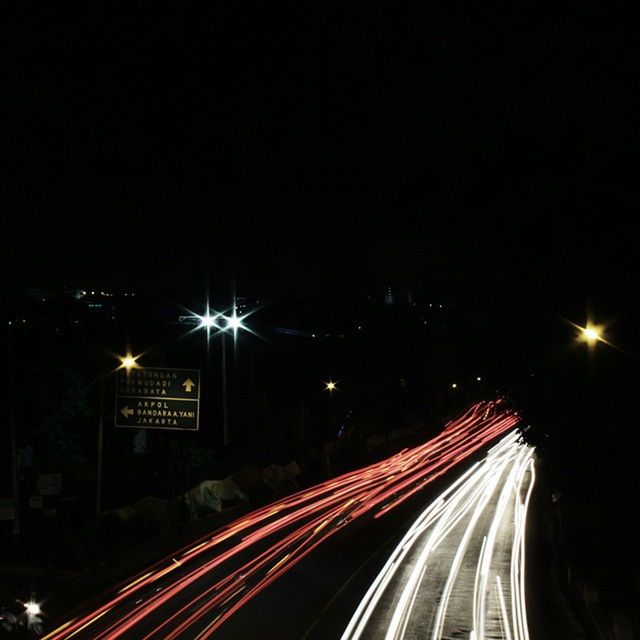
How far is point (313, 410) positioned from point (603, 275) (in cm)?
5894

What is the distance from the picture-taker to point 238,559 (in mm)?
27438

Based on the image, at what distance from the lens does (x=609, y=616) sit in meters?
16.2

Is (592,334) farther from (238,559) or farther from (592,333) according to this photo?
(238,559)

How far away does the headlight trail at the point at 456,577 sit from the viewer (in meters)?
18.0

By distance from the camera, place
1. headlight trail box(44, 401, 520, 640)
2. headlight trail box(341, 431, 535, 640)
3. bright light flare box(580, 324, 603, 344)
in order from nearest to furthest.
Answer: bright light flare box(580, 324, 603, 344), headlight trail box(341, 431, 535, 640), headlight trail box(44, 401, 520, 640)

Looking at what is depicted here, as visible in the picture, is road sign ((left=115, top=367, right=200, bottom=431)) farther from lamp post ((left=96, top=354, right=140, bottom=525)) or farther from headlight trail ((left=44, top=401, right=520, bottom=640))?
headlight trail ((left=44, top=401, right=520, bottom=640))

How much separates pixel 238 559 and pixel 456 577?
24.3 feet

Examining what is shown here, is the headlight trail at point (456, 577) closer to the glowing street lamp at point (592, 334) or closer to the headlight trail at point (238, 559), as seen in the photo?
the headlight trail at point (238, 559)

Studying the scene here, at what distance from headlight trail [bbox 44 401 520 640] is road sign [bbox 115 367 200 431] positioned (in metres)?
4.58

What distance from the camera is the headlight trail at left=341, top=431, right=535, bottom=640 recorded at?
1798cm

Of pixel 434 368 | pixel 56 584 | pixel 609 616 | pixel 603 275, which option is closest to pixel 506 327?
pixel 603 275

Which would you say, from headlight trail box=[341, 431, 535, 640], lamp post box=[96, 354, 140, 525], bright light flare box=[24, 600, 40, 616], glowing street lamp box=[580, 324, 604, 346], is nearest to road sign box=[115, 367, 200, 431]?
lamp post box=[96, 354, 140, 525]

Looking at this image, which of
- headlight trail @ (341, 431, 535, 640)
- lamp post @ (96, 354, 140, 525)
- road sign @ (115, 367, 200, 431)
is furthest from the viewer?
road sign @ (115, 367, 200, 431)

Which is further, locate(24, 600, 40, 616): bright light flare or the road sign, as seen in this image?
the road sign
